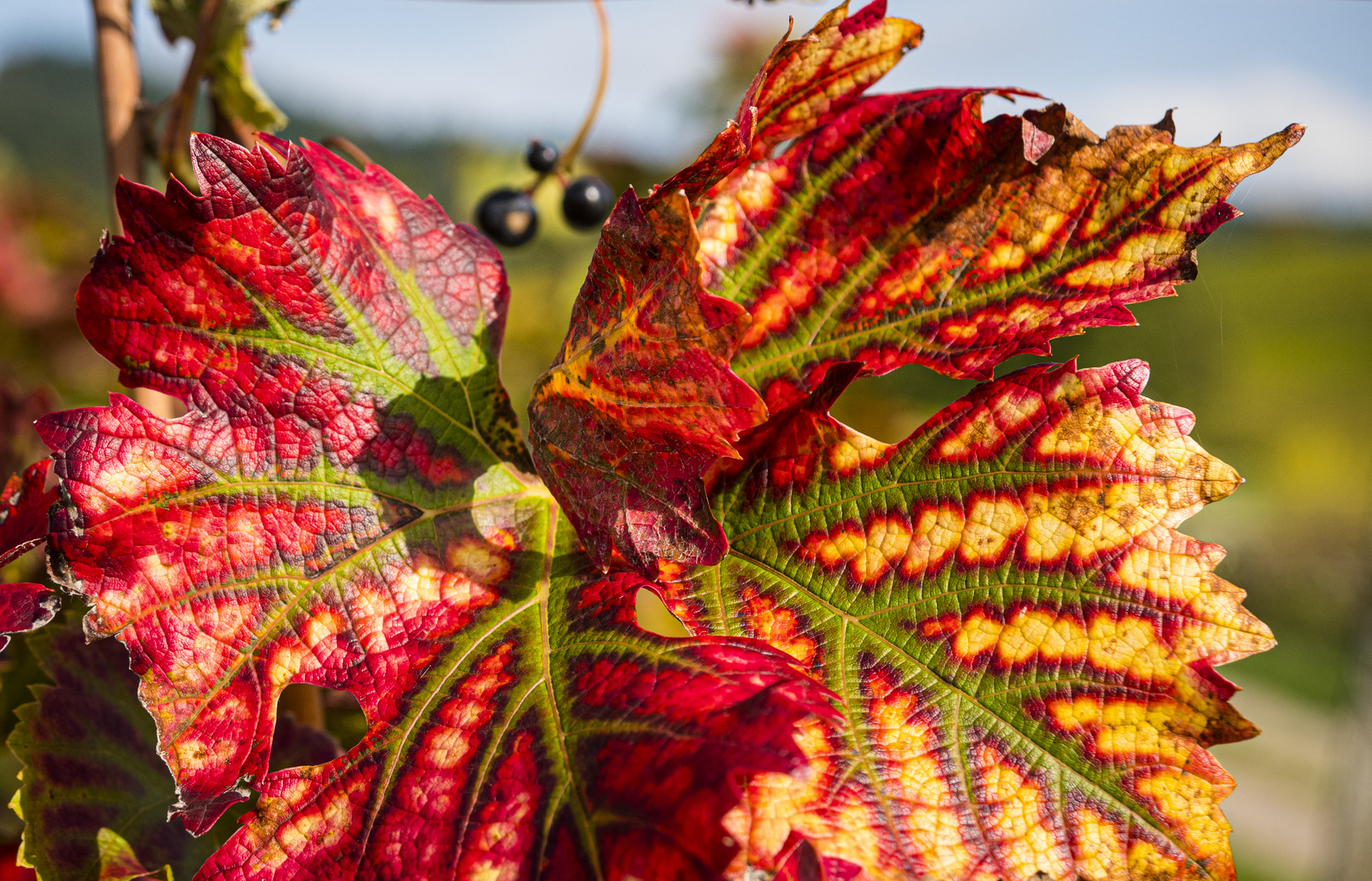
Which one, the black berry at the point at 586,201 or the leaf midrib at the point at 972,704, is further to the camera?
the black berry at the point at 586,201

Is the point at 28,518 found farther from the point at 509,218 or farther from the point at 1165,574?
the point at 509,218

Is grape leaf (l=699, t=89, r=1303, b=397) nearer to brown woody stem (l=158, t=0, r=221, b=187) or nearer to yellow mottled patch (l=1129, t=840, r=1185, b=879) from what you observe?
yellow mottled patch (l=1129, t=840, r=1185, b=879)

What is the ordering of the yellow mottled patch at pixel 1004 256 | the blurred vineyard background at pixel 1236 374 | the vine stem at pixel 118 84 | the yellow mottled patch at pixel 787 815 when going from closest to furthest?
the yellow mottled patch at pixel 787 815 < the yellow mottled patch at pixel 1004 256 < the vine stem at pixel 118 84 < the blurred vineyard background at pixel 1236 374

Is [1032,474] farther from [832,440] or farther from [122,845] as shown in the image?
[122,845]

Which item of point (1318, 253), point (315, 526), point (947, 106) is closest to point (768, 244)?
A: point (947, 106)

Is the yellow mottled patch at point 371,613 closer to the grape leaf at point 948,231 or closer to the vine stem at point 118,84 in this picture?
the grape leaf at point 948,231

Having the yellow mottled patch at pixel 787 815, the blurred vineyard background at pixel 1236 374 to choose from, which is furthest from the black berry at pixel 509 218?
the yellow mottled patch at pixel 787 815
